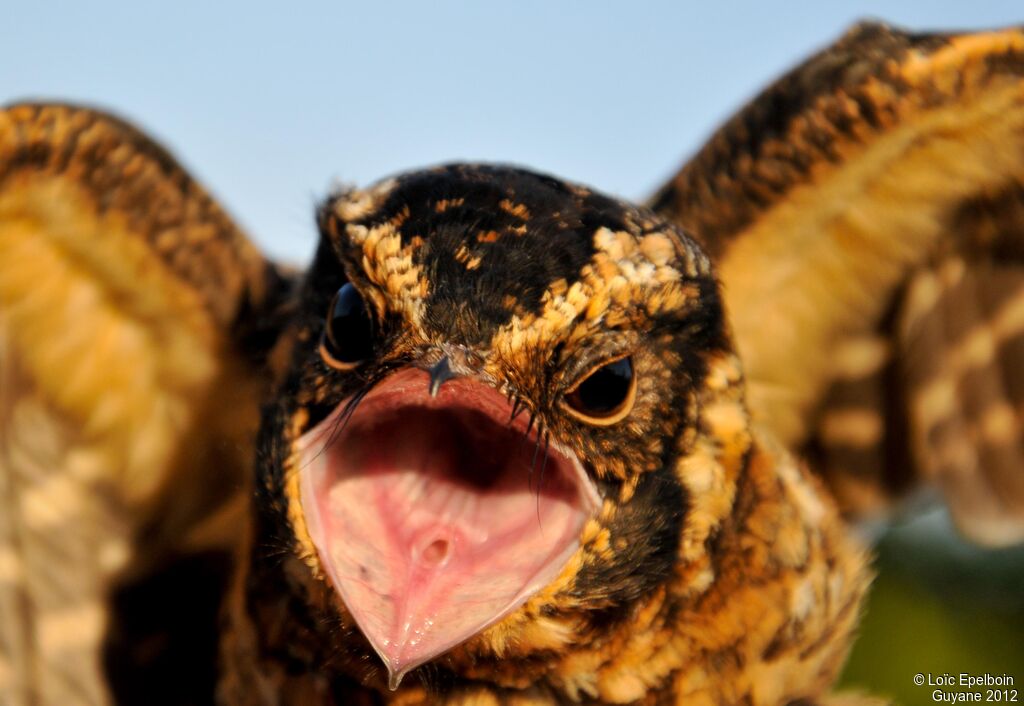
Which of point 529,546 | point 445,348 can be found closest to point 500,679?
point 529,546

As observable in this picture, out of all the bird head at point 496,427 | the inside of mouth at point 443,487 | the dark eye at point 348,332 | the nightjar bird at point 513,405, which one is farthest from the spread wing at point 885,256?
the dark eye at point 348,332

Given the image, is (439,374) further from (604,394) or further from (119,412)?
(119,412)

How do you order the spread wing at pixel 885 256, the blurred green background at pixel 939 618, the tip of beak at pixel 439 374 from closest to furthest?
the tip of beak at pixel 439 374
the spread wing at pixel 885 256
the blurred green background at pixel 939 618

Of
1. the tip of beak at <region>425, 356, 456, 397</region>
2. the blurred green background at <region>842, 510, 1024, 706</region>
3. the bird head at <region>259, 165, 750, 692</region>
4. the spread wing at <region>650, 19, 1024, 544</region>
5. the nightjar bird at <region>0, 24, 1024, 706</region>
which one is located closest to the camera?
the tip of beak at <region>425, 356, 456, 397</region>

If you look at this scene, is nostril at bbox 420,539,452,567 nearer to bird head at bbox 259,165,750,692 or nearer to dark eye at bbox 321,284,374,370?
bird head at bbox 259,165,750,692

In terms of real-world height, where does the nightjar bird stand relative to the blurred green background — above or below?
above

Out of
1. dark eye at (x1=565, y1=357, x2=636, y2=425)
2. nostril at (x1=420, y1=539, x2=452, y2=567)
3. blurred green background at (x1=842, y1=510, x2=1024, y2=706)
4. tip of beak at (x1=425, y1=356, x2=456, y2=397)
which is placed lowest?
blurred green background at (x1=842, y1=510, x2=1024, y2=706)

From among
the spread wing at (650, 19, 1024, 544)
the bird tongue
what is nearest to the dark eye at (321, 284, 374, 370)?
the bird tongue

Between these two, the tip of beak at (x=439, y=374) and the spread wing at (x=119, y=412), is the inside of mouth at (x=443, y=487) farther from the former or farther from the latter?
the spread wing at (x=119, y=412)
